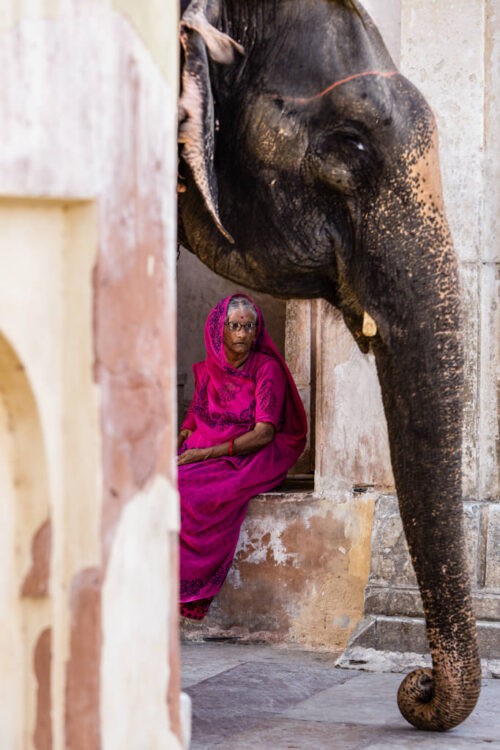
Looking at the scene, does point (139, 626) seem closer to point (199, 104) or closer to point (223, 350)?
point (199, 104)

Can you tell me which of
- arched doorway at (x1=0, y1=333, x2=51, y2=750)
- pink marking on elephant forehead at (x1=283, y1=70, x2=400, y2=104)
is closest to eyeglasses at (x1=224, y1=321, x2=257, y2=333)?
pink marking on elephant forehead at (x1=283, y1=70, x2=400, y2=104)

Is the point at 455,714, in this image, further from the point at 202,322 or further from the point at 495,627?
the point at 202,322

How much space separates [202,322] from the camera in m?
6.41

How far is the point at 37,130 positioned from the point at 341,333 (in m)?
3.18

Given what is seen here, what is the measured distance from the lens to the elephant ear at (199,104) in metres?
2.91

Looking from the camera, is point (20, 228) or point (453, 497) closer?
point (20, 228)

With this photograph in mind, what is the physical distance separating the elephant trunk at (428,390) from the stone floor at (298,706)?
0.28 metres

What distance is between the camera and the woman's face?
5551mm

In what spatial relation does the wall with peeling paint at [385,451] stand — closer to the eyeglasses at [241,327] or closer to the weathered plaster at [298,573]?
the weathered plaster at [298,573]

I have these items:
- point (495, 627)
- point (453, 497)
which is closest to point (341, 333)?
point (495, 627)

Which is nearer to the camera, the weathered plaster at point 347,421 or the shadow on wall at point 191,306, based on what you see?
the weathered plaster at point 347,421

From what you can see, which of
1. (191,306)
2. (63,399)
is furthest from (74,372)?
(191,306)

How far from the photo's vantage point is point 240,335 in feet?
18.2

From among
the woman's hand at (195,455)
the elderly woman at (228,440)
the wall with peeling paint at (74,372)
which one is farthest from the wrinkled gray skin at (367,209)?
the woman's hand at (195,455)
